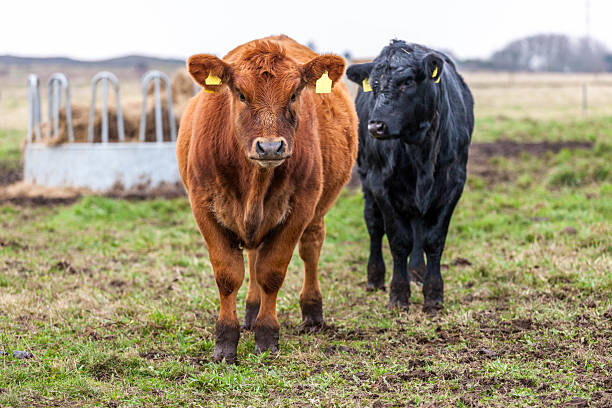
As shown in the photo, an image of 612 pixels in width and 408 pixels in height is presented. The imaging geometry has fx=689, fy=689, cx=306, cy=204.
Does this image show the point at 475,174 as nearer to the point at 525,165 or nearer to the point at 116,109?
the point at 525,165

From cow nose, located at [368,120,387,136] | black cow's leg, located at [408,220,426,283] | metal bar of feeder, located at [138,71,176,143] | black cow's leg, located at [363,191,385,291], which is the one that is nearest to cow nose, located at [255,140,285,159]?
cow nose, located at [368,120,387,136]

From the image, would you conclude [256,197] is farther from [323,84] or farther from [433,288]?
[433,288]

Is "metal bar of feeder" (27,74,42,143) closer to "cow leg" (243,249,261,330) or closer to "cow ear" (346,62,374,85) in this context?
"cow ear" (346,62,374,85)

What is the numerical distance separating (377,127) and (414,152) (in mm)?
610

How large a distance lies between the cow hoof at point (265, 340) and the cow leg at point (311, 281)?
596 millimetres

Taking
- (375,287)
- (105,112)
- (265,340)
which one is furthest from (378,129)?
(105,112)

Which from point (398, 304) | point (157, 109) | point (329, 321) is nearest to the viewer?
point (329, 321)

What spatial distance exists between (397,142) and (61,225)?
5163 mm

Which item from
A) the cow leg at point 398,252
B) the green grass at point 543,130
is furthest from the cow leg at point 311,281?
the green grass at point 543,130

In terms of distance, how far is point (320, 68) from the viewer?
4520 millimetres

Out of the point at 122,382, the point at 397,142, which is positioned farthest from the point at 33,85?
the point at 122,382

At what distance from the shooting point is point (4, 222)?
9.26 m

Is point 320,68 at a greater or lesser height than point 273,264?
greater

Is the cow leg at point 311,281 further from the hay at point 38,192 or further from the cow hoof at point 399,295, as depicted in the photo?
the hay at point 38,192
